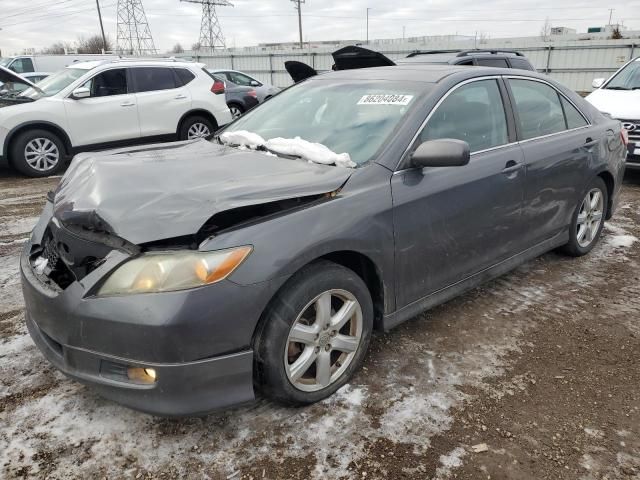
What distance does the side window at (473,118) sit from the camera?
10.0 feet

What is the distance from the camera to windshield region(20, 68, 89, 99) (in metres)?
8.25

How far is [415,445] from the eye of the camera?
231 centimetres

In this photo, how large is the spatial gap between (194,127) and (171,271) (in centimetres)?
771

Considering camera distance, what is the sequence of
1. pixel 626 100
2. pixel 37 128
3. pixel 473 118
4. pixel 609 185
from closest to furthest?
1. pixel 473 118
2. pixel 609 185
3. pixel 626 100
4. pixel 37 128

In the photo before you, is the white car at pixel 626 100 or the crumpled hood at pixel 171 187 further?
the white car at pixel 626 100

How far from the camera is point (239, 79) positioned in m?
14.4

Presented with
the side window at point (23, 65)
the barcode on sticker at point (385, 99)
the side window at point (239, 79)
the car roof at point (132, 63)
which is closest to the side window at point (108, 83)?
the car roof at point (132, 63)

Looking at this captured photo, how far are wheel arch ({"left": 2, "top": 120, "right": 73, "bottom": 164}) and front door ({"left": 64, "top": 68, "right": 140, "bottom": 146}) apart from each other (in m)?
0.10

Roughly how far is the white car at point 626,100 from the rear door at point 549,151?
3.46 metres

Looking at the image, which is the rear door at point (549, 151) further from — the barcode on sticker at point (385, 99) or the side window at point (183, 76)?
the side window at point (183, 76)

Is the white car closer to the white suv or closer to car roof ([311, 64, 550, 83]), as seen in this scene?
car roof ([311, 64, 550, 83])

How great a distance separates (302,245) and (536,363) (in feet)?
5.37

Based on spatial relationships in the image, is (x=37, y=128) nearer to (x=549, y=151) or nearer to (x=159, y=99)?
(x=159, y=99)

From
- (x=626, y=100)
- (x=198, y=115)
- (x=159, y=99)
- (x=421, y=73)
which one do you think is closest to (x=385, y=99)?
(x=421, y=73)
